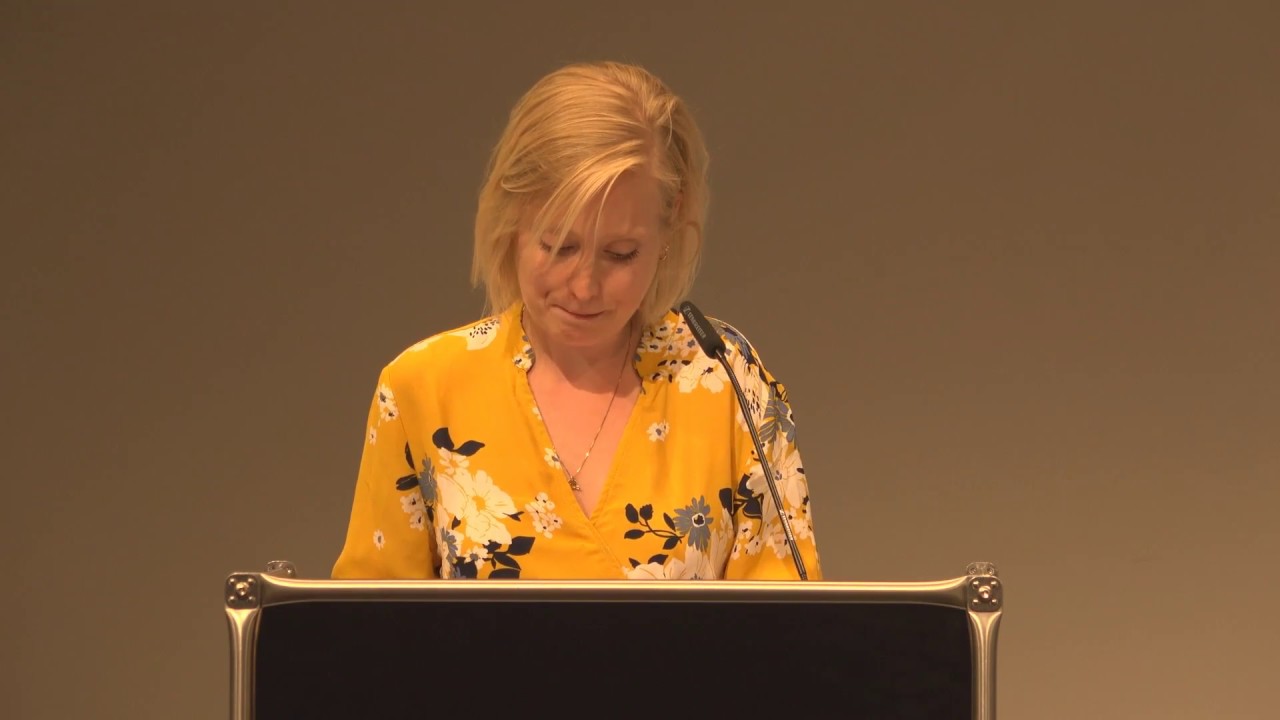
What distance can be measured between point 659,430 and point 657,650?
570 mm

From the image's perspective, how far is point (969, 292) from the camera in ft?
9.12

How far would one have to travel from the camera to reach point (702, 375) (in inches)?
57.8

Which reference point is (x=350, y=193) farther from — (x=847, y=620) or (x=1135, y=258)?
(x=847, y=620)

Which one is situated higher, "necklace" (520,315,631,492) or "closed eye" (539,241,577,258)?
"closed eye" (539,241,577,258)

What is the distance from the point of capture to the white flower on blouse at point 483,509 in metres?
1.35

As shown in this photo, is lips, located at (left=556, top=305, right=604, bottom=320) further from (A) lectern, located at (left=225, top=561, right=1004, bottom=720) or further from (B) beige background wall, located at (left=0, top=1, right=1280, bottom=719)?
(B) beige background wall, located at (left=0, top=1, right=1280, bottom=719)

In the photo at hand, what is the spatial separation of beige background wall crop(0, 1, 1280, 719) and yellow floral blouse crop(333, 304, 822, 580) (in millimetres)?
1298

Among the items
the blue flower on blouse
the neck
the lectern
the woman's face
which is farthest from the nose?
the lectern

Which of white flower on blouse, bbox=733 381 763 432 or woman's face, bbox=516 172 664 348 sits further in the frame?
white flower on blouse, bbox=733 381 763 432

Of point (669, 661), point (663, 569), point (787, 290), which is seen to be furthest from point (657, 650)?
point (787, 290)

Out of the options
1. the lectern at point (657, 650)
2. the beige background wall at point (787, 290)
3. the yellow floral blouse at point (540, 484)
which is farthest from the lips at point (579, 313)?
the beige background wall at point (787, 290)

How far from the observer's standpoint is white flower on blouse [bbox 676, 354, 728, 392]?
1462 mm

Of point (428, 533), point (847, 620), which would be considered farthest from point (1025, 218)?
point (847, 620)

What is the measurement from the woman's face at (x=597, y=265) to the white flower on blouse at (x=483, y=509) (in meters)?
0.16
